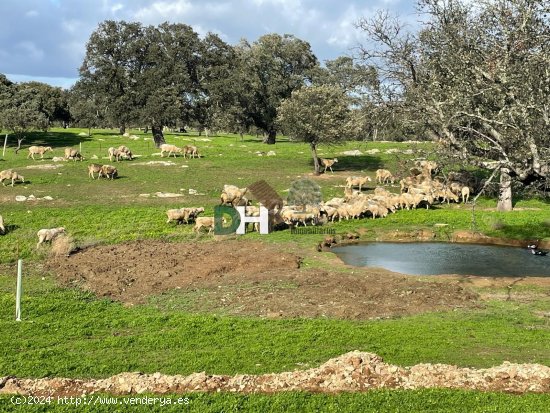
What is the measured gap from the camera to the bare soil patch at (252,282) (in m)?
18.2

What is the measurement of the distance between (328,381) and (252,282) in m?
9.75

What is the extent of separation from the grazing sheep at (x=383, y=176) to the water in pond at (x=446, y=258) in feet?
52.7

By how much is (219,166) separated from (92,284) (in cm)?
3227

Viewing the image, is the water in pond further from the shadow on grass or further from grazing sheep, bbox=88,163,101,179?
grazing sheep, bbox=88,163,101,179

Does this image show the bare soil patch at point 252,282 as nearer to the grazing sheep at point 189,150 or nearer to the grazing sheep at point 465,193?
the grazing sheep at point 465,193

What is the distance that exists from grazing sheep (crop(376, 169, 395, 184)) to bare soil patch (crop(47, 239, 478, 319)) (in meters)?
21.1

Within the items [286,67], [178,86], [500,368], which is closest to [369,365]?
[500,368]

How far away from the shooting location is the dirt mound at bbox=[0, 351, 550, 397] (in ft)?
37.2

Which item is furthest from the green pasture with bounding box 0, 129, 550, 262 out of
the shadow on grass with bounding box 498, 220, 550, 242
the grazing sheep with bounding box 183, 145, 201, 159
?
the grazing sheep with bounding box 183, 145, 201, 159

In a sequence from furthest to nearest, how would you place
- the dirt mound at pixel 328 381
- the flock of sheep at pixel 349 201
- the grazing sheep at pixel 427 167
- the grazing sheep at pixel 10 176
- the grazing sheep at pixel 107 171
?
the grazing sheep at pixel 107 171
the grazing sheep at pixel 427 167
the grazing sheep at pixel 10 176
the flock of sheep at pixel 349 201
the dirt mound at pixel 328 381

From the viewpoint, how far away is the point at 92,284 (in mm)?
21328

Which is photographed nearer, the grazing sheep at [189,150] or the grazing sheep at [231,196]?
the grazing sheep at [231,196]

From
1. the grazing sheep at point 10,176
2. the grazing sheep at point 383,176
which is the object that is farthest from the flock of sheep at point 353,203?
the grazing sheep at point 10,176

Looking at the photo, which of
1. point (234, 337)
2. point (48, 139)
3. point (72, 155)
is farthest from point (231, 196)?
point (48, 139)
